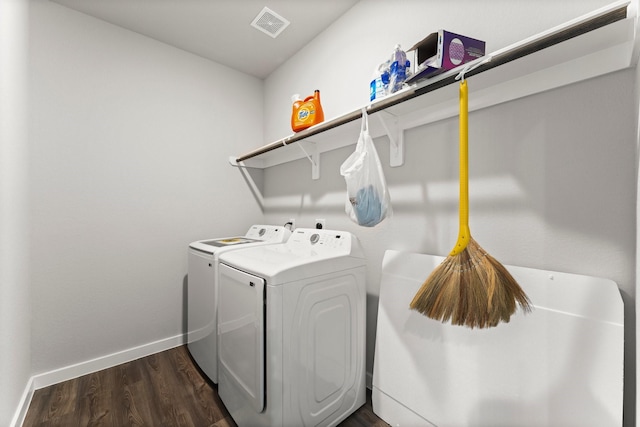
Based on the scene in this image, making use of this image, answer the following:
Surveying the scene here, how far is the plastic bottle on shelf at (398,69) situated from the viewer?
1222 mm

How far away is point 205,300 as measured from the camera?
169cm

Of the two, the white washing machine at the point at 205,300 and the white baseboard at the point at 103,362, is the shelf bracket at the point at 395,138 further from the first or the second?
the white baseboard at the point at 103,362

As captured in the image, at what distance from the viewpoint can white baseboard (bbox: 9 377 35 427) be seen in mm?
1302

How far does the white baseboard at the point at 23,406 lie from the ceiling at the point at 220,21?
7.71 ft

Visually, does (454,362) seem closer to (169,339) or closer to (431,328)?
(431,328)

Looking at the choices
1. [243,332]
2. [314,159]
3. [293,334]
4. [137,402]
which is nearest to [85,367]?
[137,402]

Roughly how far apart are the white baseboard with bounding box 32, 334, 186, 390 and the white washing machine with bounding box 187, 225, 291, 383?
0.26 metres

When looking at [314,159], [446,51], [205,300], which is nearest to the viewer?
[446,51]

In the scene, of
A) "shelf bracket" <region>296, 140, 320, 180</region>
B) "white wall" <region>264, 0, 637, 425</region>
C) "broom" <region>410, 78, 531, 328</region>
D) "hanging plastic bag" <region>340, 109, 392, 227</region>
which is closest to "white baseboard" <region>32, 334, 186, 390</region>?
"white wall" <region>264, 0, 637, 425</region>

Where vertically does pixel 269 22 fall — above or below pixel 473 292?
above

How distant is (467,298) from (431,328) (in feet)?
1.45

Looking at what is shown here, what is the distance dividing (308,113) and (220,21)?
966 millimetres

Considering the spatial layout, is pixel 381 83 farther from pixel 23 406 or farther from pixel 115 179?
pixel 23 406

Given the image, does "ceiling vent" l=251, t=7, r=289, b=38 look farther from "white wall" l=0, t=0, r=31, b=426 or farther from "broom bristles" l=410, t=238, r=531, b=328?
"broom bristles" l=410, t=238, r=531, b=328
